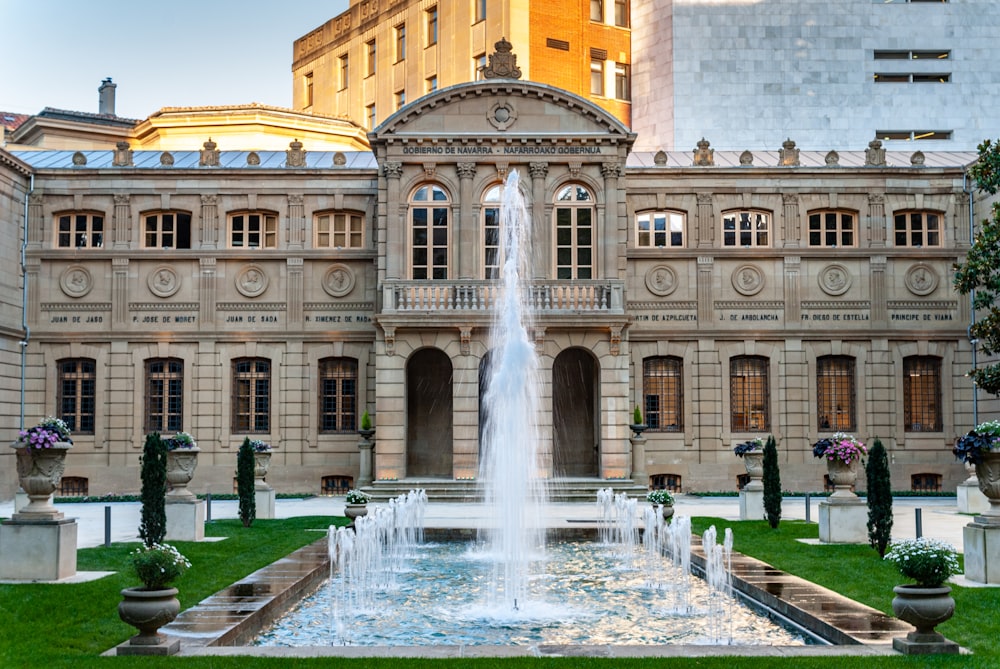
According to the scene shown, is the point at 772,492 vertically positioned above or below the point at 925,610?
above

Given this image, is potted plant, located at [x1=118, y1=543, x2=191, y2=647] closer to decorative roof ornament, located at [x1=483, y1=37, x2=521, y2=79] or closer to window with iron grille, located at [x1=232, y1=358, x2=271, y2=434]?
decorative roof ornament, located at [x1=483, y1=37, x2=521, y2=79]

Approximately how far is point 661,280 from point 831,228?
6.39 metres

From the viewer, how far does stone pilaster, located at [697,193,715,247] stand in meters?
40.2

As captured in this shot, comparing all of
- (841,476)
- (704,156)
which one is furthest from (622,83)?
(841,476)

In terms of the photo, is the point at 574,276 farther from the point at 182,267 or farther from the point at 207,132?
the point at 207,132

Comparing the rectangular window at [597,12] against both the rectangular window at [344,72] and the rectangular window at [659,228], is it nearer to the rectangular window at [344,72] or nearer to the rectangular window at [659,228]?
the rectangular window at [344,72]

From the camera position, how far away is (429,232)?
122 feet

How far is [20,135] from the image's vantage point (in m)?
60.0

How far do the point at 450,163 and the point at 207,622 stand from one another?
82.4 feet

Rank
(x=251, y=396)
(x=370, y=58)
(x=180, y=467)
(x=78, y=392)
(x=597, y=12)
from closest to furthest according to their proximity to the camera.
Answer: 1. (x=180, y=467)
2. (x=78, y=392)
3. (x=251, y=396)
4. (x=597, y=12)
5. (x=370, y=58)

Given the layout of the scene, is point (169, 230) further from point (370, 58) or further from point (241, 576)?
point (370, 58)

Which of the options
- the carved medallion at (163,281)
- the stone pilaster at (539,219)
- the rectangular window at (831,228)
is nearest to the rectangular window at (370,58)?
the carved medallion at (163,281)

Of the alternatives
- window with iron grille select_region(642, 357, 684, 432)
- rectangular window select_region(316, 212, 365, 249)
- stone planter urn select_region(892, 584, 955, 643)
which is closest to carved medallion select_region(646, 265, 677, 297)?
window with iron grille select_region(642, 357, 684, 432)

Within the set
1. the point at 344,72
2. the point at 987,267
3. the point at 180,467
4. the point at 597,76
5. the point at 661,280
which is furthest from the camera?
the point at 344,72
